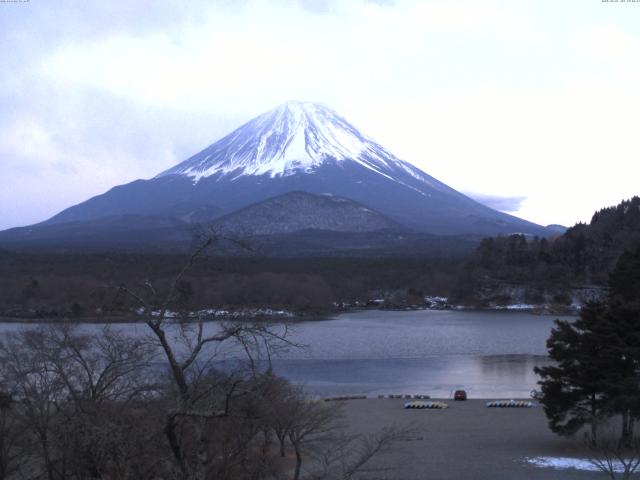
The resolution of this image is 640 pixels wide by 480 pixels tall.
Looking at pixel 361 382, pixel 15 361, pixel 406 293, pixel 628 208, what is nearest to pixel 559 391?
pixel 15 361

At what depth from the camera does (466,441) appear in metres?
12.4

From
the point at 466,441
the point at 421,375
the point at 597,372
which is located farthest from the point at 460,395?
the point at 597,372

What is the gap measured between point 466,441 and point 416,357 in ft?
40.5

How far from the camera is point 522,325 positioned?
36.8 m

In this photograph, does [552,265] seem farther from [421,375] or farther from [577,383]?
[577,383]

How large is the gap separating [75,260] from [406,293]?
21.2m

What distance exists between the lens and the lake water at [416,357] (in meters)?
19.0

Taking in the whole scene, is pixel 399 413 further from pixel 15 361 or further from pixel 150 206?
pixel 150 206

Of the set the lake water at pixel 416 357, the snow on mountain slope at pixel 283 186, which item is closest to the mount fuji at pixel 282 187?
the snow on mountain slope at pixel 283 186

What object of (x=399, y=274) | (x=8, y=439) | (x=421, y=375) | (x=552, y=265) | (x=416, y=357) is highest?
(x=552, y=265)

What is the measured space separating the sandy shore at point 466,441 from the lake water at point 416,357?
68.6 inches

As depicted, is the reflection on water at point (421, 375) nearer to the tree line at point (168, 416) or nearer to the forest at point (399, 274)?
the tree line at point (168, 416)

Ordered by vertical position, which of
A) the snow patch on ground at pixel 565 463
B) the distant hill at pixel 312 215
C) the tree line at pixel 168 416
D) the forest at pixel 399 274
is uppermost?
the distant hill at pixel 312 215

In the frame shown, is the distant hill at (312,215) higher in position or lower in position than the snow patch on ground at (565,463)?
higher
